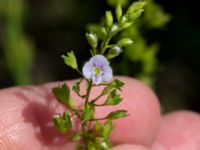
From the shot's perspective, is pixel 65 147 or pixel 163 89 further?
pixel 163 89

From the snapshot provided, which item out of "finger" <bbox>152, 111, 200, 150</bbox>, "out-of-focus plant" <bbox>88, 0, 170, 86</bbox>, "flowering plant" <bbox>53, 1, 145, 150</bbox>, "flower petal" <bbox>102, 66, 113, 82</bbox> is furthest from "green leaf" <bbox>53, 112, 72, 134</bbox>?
"finger" <bbox>152, 111, 200, 150</bbox>

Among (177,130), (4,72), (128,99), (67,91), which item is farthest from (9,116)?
(4,72)

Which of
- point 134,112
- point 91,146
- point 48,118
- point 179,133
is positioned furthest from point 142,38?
point 91,146

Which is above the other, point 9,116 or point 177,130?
point 9,116

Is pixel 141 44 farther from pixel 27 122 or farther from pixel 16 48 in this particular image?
pixel 16 48

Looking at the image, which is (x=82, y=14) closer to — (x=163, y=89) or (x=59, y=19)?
(x=59, y=19)

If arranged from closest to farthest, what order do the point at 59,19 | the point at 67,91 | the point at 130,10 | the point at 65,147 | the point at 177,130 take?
the point at 130,10 → the point at 67,91 → the point at 65,147 → the point at 177,130 → the point at 59,19

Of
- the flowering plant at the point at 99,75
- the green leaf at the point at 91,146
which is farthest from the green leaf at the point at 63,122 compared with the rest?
the green leaf at the point at 91,146
